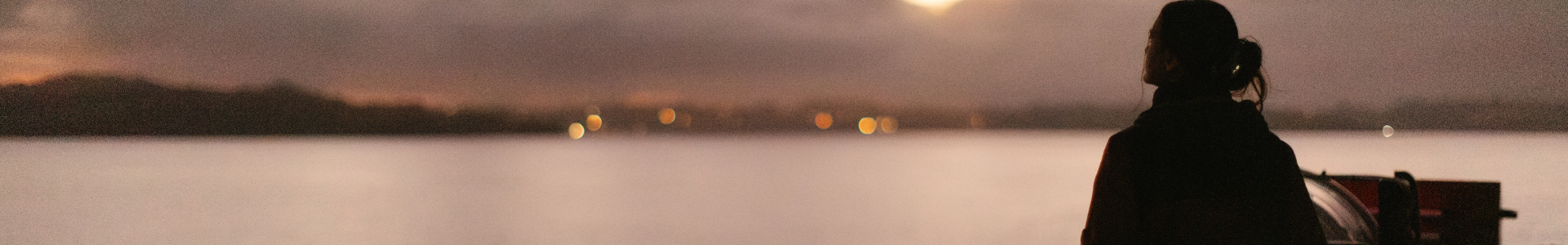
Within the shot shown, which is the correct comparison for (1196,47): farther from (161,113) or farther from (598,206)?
(161,113)

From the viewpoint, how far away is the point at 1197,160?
107cm

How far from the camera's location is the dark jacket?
1.07 metres

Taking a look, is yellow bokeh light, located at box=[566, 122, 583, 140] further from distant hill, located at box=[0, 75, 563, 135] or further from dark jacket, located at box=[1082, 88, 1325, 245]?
dark jacket, located at box=[1082, 88, 1325, 245]

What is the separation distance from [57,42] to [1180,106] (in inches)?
611

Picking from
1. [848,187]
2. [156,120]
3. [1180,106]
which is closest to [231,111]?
[156,120]

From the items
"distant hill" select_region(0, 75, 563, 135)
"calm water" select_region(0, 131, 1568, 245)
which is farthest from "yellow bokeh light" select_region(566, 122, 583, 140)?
"calm water" select_region(0, 131, 1568, 245)

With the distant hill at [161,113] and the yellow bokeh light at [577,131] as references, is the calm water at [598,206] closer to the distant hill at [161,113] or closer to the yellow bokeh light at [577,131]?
the distant hill at [161,113]

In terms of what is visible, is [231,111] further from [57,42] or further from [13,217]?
[57,42]

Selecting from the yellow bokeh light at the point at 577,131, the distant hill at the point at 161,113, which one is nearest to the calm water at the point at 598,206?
the distant hill at the point at 161,113

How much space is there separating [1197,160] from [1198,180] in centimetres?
4

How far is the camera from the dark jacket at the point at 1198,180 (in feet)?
3.50

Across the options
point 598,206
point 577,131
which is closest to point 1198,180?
point 598,206

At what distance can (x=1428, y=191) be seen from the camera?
2.09m

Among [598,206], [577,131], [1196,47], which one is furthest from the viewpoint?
[577,131]
